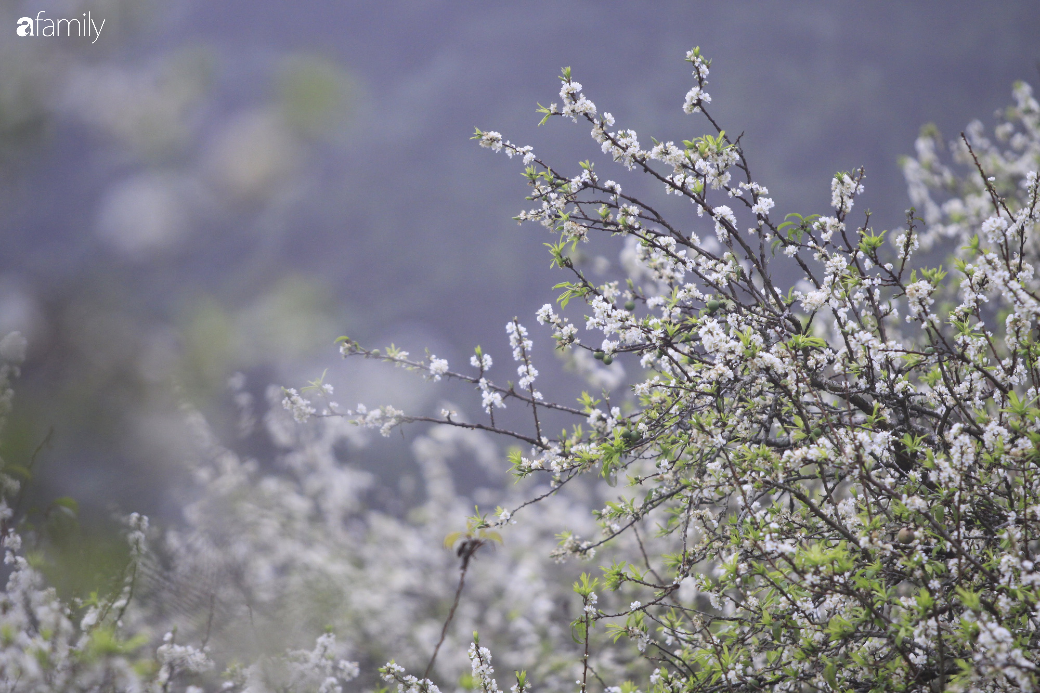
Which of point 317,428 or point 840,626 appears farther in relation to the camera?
point 317,428

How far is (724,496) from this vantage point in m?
1.87

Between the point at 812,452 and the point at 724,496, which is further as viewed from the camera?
the point at 724,496

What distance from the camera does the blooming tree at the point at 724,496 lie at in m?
1.41

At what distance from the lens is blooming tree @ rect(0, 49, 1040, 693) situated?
141cm

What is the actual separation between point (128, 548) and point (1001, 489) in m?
2.75

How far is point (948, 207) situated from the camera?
5.26 metres

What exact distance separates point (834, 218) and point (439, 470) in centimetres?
384

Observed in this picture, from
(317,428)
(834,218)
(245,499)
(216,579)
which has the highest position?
(317,428)

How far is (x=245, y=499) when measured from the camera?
328 cm

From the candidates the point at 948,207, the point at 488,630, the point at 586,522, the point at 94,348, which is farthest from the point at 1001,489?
the point at 948,207

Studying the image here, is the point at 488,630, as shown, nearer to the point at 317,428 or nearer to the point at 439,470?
the point at 439,470

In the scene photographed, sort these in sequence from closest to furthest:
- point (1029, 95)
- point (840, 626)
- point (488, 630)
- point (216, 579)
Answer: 1. point (840, 626)
2. point (216, 579)
3. point (488, 630)
4. point (1029, 95)

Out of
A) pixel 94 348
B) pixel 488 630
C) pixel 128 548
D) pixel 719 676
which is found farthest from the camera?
pixel 488 630

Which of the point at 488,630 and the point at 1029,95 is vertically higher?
the point at 1029,95
